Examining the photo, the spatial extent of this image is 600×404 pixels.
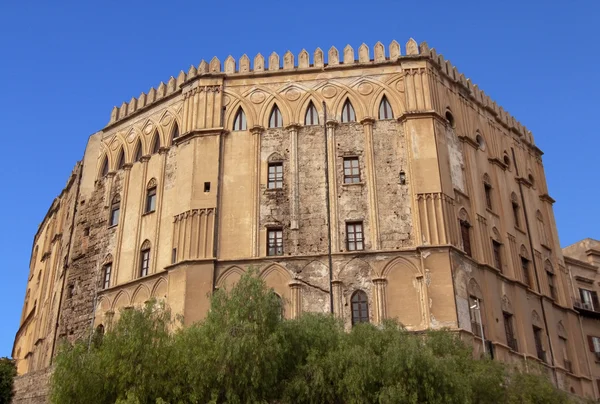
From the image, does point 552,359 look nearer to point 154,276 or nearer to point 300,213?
point 300,213

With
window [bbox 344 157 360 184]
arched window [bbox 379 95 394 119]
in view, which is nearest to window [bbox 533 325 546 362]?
window [bbox 344 157 360 184]

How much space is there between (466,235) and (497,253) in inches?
92.7

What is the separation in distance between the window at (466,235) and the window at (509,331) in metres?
2.71

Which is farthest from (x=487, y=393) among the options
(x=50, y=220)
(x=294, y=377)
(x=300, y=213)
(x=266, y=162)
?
(x=50, y=220)

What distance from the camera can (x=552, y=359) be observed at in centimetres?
2758

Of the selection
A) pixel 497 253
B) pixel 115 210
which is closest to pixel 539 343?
pixel 497 253

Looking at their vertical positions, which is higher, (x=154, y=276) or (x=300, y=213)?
(x=300, y=213)

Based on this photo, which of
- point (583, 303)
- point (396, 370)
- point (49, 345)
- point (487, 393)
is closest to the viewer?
point (396, 370)

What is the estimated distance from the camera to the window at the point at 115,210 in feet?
95.6

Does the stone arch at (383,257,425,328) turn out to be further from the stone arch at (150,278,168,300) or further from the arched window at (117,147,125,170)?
the arched window at (117,147,125,170)

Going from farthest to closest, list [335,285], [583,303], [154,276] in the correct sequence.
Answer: [583,303] → [154,276] → [335,285]

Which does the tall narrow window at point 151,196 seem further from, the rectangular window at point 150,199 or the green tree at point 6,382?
the green tree at point 6,382

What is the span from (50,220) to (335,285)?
20281 mm

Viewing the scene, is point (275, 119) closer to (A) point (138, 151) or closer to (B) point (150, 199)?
(B) point (150, 199)
